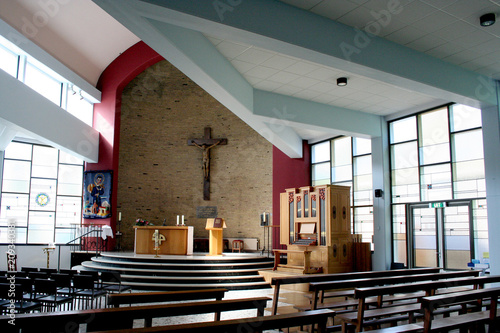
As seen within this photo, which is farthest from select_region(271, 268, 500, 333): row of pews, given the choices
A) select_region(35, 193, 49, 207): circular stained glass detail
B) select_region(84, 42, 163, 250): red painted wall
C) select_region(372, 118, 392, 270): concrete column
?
select_region(35, 193, 49, 207): circular stained glass detail

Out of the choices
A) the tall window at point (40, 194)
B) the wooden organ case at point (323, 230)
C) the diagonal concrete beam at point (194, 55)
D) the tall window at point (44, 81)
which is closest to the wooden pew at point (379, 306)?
the diagonal concrete beam at point (194, 55)

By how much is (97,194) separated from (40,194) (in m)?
1.65

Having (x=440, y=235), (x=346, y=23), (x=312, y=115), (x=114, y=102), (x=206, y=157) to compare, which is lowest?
(x=440, y=235)

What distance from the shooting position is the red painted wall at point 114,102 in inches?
516

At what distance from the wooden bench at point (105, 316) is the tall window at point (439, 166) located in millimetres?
6686

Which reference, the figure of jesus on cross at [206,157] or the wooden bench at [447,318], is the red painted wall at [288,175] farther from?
the wooden bench at [447,318]

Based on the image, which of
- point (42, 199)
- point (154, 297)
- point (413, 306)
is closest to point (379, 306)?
point (413, 306)

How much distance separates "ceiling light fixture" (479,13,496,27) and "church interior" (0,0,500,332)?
0.12ft

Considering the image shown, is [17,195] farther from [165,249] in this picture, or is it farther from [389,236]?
[389,236]

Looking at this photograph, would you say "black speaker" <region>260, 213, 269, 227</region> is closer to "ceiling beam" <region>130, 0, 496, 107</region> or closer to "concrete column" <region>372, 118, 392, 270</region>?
"concrete column" <region>372, 118, 392, 270</region>

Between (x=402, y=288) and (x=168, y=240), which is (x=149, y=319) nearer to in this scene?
(x=402, y=288)

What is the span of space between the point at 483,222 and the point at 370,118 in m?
3.51

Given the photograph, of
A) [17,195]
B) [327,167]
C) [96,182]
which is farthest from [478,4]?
[17,195]

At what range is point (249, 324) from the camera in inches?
103
